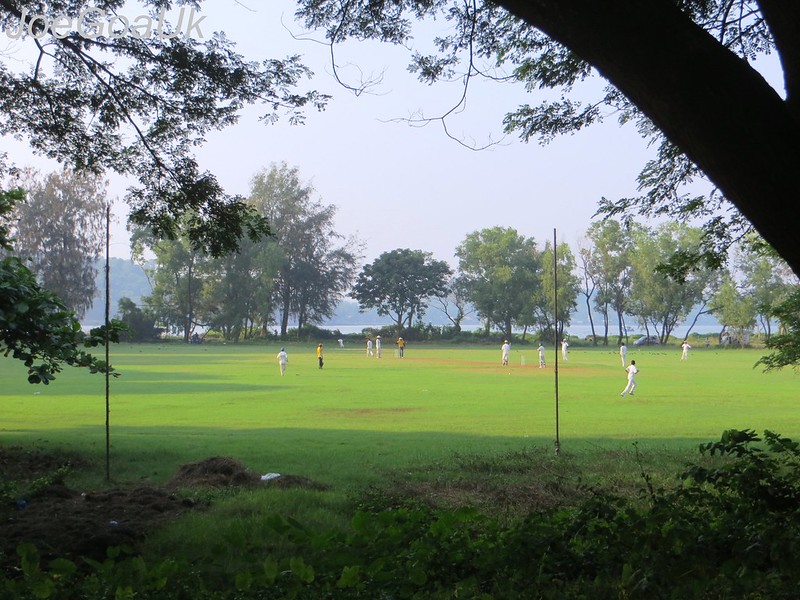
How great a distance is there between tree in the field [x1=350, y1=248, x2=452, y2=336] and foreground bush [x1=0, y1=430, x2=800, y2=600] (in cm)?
8316

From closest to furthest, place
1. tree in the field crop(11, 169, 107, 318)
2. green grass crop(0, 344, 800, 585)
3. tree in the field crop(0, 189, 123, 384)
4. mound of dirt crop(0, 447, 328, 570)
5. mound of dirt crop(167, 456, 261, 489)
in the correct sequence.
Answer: mound of dirt crop(0, 447, 328, 570)
tree in the field crop(0, 189, 123, 384)
green grass crop(0, 344, 800, 585)
mound of dirt crop(167, 456, 261, 489)
tree in the field crop(11, 169, 107, 318)

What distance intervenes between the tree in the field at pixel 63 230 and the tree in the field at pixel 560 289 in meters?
44.2

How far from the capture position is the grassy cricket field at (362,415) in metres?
12.9

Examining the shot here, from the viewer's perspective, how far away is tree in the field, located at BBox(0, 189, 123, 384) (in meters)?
7.71

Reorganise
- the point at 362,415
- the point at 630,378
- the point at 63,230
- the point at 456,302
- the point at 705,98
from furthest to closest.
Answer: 1. the point at 456,302
2. the point at 63,230
3. the point at 630,378
4. the point at 362,415
5. the point at 705,98

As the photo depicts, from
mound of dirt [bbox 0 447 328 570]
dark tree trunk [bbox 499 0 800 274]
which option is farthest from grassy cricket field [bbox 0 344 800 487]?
dark tree trunk [bbox 499 0 800 274]

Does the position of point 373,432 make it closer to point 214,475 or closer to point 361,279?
point 214,475

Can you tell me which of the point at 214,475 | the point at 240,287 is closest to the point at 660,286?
the point at 240,287

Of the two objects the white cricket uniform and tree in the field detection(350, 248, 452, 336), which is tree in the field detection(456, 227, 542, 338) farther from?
the white cricket uniform

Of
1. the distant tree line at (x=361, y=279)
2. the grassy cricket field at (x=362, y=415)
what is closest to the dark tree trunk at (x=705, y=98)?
the grassy cricket field at (x=362, y=415)

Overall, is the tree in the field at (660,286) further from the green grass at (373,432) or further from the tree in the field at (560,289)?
the green grass at (373,432)

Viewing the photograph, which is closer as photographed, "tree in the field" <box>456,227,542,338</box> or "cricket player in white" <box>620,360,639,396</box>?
"cricket player in white" <box>620,360,639,396</box>

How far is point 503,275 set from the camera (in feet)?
280

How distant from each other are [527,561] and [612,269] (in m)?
82.2
